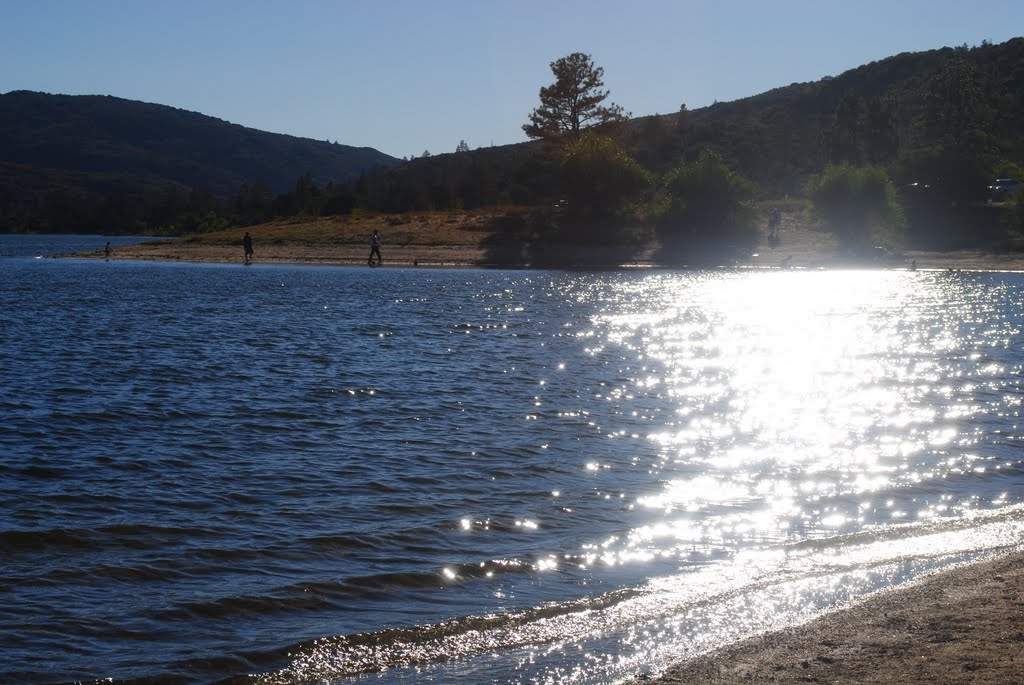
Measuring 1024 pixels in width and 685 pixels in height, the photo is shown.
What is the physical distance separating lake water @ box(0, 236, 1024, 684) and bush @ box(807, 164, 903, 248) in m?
43.0

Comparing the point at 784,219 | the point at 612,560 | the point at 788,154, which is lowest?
the point at 612,560

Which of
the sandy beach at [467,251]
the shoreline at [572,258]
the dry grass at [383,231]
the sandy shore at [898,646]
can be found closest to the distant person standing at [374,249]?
the shoreline at [572,258]

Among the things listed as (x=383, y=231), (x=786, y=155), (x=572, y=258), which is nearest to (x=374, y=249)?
(x=383, y=231)

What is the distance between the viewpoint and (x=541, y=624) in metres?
8.35

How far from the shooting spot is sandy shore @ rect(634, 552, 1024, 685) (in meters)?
6.55

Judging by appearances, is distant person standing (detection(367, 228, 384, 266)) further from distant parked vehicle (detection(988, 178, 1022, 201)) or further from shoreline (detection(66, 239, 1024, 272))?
distant parked vehicle (detection(988, 178, 1022, 201))

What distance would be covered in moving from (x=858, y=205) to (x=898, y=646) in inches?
2648

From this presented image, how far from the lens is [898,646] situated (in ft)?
23.3

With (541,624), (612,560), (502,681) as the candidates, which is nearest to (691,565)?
(612,560)

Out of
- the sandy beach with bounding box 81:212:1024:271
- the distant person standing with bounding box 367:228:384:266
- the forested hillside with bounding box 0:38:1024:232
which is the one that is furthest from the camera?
the forested hillside with bounding box 0:38:1024:232

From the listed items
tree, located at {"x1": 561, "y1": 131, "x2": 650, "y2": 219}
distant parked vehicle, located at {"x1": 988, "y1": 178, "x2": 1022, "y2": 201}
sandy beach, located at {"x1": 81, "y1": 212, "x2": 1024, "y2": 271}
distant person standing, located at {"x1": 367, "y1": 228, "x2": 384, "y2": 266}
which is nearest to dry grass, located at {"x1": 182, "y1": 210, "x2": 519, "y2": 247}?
sandy beach, located at {"x1": 81, "y1": 212, "x2": 1024, "y2": 271}

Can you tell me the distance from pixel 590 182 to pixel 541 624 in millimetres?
69261

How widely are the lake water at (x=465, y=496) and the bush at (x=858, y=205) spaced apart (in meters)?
43.0

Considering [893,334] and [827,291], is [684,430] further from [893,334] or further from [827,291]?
[827,291]
